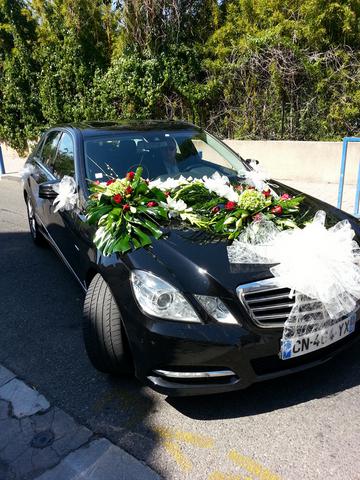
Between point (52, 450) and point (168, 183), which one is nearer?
point (52, 450)

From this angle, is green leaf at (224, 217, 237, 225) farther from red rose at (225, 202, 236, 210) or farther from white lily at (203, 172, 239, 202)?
white lily at (203, 172, 239, 202)

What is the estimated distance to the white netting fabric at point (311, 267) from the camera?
2137 mm

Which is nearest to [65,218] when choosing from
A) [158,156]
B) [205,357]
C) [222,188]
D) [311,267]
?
[158,156]

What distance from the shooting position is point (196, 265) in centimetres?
219

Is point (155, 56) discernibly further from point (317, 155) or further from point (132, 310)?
point (132, 310)

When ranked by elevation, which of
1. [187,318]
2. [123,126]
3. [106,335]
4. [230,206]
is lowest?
[106,335]

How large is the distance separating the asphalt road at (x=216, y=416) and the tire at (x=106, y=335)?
0.22 metres

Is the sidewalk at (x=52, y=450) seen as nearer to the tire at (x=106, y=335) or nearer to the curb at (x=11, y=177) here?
the tire at (x=106, y=335)

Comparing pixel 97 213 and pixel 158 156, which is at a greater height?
pixel 158 156

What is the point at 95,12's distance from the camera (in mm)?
11469

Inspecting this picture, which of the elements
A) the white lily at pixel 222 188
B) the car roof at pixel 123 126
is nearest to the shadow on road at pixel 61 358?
the white lily at pixel 222 188

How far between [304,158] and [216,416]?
6917 mm

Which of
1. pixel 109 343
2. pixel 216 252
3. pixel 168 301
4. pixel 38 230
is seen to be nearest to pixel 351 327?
pixel 216 252

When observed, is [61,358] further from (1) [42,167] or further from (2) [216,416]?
(1) [42,167]
